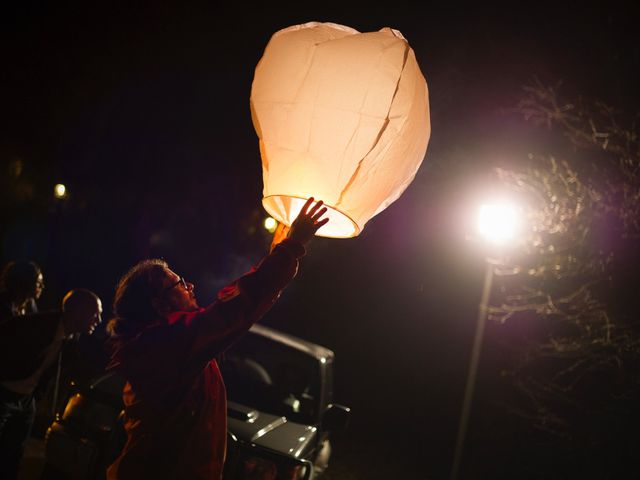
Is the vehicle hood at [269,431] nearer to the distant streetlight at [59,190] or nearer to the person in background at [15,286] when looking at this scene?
the person in background at [15,286]

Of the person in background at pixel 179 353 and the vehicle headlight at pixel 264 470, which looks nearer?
the person in background at pixel 179 353

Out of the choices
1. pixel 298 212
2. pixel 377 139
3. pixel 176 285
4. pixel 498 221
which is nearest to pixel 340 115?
pixel 377 139

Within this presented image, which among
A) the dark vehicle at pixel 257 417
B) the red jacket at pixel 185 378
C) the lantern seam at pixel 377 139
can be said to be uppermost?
the lantern seam at pixel 377 139

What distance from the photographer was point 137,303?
2195 mm

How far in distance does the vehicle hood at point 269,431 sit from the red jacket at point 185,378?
1.35m

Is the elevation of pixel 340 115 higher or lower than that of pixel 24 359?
higher

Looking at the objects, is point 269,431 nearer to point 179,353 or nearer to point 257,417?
point 257,417

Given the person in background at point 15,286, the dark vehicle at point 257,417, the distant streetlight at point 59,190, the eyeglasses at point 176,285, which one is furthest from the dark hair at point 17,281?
the distant streetlight at point 59,190

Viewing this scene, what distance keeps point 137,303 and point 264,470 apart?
1659 mm

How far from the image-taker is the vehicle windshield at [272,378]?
4.29 meters

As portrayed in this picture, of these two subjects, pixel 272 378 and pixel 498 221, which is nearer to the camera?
pixel 272 378

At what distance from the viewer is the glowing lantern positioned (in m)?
2.07

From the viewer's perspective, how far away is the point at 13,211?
21.7 metres

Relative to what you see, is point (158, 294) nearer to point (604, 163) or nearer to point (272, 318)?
point (604, 163)
